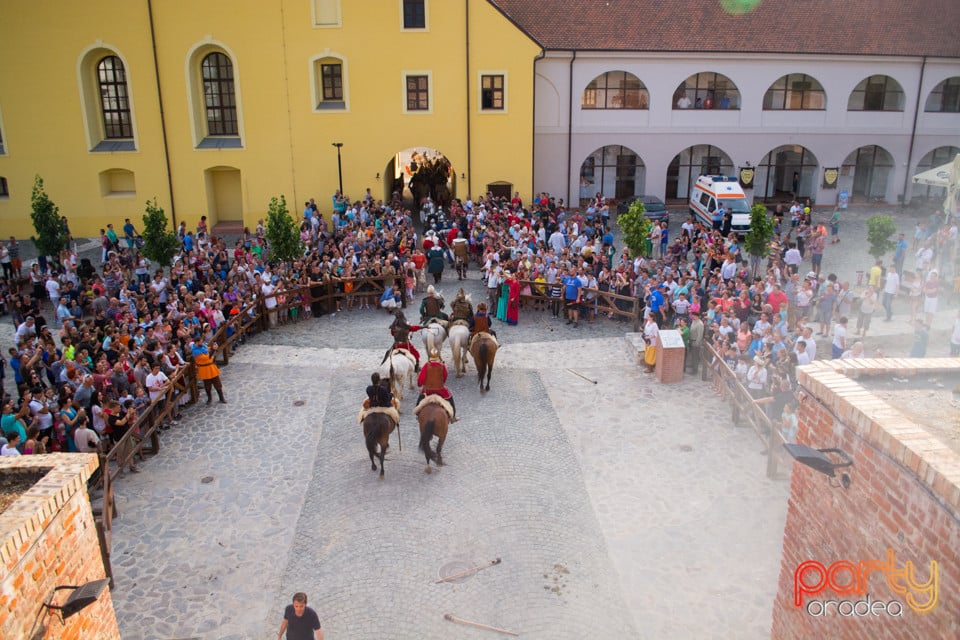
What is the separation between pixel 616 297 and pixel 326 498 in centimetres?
999

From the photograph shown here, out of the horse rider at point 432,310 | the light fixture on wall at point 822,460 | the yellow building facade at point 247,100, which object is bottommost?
the horse rider at point 432,310

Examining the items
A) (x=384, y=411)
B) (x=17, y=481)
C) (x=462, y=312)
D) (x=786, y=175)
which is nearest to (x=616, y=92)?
(x=786, y=175)

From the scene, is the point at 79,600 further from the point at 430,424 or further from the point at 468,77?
the point at 468,77

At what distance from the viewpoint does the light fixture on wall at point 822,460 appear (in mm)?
6109

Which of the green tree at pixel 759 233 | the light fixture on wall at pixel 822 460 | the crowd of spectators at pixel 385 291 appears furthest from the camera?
the green tree at pixel 759 233

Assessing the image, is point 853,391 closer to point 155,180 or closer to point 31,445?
point 31,445

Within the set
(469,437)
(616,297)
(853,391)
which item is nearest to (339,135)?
(616,297)

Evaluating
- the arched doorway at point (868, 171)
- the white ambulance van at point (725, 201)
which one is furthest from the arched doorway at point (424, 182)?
the arched doorway at point (868, 171)

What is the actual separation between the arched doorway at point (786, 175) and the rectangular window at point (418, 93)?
15049mm

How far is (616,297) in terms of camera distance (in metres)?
19.3

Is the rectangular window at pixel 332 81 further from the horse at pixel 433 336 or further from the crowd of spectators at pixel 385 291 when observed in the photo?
the horse at pixel 433 336

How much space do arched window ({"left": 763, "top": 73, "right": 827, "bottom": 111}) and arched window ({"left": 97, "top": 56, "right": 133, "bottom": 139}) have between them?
25.6 meters

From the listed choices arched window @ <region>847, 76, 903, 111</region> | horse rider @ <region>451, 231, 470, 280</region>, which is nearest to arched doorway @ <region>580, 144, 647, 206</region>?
arched window @ <region>847, 76, 903, 111</region>

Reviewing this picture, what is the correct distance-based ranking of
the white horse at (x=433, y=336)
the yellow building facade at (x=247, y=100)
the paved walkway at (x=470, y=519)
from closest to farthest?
the paved walkway at (x=470, y=519), the white horse at (x=433, y=336), the yellow building facade at (x=247, y=100)
